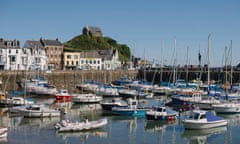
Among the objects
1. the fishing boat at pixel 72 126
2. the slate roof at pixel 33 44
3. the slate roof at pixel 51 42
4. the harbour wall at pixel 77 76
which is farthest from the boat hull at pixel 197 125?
the slate roof at pixel 51 42

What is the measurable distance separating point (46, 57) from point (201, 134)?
215ft

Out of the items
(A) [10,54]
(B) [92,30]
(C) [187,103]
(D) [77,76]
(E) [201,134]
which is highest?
(B) [92,30]

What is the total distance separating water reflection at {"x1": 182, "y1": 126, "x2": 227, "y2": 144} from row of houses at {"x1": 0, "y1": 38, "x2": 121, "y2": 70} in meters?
47.9

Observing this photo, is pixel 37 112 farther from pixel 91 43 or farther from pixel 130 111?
pixel 91 43

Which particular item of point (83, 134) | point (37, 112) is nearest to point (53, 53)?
point (37, 112)

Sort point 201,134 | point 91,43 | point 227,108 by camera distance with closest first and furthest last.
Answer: point 201,134
point 227,108
point 91,43

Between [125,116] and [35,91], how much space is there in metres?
25.9

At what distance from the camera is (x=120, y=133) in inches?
1377

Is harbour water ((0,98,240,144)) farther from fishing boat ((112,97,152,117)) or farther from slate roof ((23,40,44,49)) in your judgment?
slate roof ((23,40,44,49))

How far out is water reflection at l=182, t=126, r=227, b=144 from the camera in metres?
33.1

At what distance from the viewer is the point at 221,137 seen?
1344 inches

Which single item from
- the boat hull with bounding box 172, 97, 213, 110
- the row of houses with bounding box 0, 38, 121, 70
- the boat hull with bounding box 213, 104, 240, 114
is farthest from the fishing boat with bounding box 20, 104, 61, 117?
the row of houses with bounding box 0, 38, 121, 70

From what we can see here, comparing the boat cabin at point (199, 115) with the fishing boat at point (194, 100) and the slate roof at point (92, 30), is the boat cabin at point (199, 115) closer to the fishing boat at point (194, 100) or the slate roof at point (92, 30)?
the fishing boat at point (194, 100)

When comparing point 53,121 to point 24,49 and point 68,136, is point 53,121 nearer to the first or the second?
point 68,136
